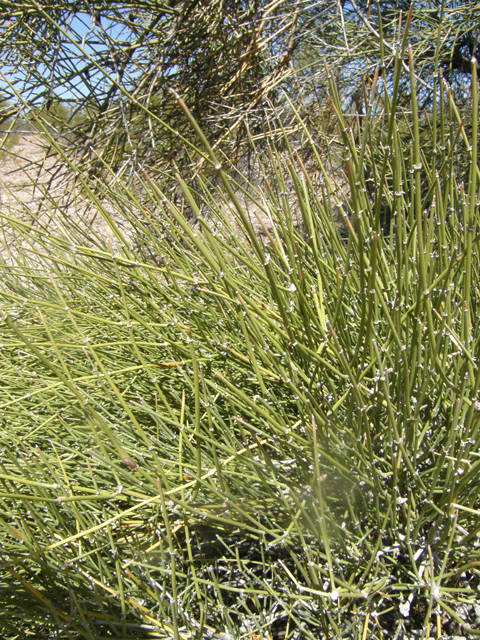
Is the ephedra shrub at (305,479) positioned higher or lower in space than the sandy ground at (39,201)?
lower

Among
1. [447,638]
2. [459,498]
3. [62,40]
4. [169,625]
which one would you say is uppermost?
[62,40]

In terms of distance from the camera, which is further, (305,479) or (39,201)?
(39,201)

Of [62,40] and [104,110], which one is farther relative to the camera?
[104,110]

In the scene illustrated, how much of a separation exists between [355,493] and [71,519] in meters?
0.58

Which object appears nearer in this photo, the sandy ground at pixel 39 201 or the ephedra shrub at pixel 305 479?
the ephedra shrub at pixel 305 479

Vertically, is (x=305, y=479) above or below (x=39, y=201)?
below

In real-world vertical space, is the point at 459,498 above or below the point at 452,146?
below

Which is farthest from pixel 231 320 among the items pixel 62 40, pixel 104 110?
pixel 104 110

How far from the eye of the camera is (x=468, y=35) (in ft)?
9.09

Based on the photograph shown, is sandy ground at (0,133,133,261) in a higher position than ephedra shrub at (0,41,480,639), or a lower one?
higher

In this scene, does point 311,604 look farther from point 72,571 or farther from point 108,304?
point 108,304

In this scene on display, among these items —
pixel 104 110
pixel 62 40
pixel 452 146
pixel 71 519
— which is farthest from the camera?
pixel 104 110

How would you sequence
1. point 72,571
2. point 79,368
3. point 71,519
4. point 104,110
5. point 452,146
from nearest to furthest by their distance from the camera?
point 452,146 → point 72,571 → point 71,519 → point 79,368 → point 104,110

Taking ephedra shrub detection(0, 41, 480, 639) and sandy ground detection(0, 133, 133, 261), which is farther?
sandy ground detection(0, 133, 133, 261)
